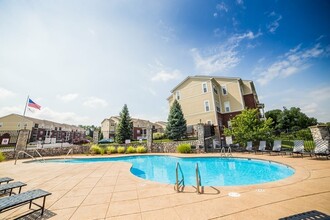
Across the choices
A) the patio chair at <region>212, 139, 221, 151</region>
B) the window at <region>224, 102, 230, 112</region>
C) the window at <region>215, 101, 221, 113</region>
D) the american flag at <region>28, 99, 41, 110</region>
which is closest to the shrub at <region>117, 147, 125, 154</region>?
the patio chair at <region>212, 139, 221, 151</region>

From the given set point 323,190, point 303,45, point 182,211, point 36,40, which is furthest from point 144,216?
point 303,45

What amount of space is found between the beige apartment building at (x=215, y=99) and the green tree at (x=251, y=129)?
20.2ft

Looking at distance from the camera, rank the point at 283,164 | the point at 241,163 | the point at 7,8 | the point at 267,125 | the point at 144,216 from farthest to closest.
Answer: the point at 267,125, the point at 241,163, the point at 283,164, the point at 7,8, the point at 144,216

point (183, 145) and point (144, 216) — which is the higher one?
point (183, 145)

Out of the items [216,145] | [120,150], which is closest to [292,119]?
[216,145]

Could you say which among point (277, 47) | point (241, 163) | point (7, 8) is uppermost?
point (277, 47)

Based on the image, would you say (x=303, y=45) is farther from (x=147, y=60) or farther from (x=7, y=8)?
(x=7, y=8)

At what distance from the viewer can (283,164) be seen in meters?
8.20

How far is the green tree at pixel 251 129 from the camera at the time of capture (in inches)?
547

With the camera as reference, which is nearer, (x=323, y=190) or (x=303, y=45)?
(x=323, y=190)

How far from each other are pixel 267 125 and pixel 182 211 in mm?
14551

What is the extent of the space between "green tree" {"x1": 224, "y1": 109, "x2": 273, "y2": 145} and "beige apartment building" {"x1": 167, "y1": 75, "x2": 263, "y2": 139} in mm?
6164

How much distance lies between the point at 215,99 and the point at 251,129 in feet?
30.0

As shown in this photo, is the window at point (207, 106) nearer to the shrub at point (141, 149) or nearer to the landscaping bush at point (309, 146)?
the shrub at point (141, 149)
